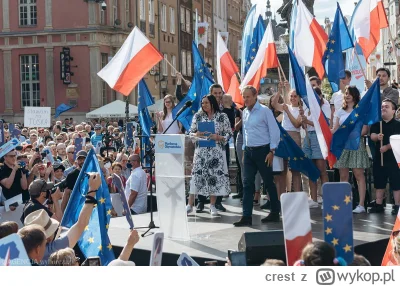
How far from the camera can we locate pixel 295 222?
5516mm

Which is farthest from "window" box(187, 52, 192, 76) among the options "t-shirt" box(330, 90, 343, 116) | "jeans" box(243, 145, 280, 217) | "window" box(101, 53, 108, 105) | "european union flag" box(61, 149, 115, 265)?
"european union flag" box(61, 149, 115, 265)

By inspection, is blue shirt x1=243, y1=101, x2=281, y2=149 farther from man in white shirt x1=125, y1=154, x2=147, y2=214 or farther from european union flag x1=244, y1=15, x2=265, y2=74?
european union flag x1=244, y1=15, x2=265, y2=74

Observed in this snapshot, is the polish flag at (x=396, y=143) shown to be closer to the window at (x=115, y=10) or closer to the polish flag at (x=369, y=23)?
the polish flag at (x=369, y=23)

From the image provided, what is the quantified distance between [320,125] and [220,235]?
200cm

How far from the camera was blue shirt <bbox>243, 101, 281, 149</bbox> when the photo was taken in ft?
34.6

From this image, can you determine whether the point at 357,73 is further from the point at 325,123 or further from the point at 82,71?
the point at 82,71

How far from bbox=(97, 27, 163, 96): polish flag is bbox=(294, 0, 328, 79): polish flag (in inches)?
102

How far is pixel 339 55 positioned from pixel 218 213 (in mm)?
3122

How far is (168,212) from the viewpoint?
9914 mm

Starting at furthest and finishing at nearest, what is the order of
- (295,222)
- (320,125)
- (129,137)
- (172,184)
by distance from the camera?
(129,137), (320,125), (172,184), (295,222)

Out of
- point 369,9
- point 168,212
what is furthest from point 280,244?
point 369,9

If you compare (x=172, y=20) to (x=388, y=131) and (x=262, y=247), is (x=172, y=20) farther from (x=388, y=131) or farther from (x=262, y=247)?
(x=262, y=247)

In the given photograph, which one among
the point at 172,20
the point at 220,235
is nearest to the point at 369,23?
the point at 220,235

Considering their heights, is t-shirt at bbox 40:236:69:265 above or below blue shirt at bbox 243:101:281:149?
below
